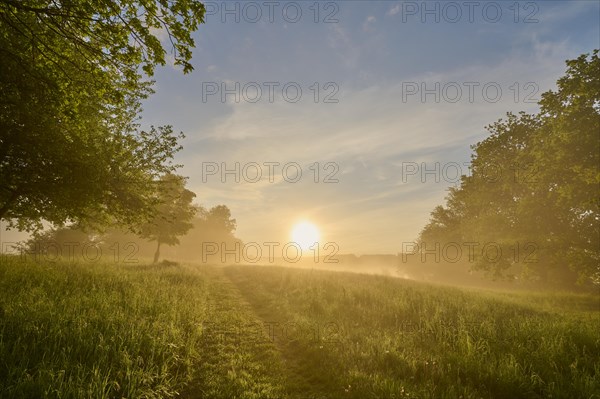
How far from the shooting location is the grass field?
5.68 m

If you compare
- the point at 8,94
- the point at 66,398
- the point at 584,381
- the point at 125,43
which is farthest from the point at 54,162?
the point at 584,381

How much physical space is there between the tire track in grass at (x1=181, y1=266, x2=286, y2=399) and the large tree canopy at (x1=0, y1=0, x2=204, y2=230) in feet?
22.6

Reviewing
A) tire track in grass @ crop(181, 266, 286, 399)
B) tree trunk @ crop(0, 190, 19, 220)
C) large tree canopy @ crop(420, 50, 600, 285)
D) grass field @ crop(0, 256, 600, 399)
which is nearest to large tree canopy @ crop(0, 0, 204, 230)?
tree trunk @ crop(0, 190, 19, 220)

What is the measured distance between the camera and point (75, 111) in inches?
288

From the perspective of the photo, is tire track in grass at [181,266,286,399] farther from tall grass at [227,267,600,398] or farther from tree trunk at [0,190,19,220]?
tree trunk at [0,190,19,220]

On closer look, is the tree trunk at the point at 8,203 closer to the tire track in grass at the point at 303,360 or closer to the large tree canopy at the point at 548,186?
the tire track in grass at the point at 303,360

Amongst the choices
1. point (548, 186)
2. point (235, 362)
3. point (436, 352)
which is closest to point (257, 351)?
point (235, 362)

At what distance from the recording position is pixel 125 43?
21.1 ft

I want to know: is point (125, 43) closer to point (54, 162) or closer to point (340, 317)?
point (54, 162)

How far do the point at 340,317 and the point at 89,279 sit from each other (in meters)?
11.3

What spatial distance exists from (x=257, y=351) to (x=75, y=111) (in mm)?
8142

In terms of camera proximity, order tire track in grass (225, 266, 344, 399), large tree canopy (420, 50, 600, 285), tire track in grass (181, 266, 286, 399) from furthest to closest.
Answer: large tree canopy (420, 50, 600, 285), tire track in grass (225, 266, 344, 399), tire track in grass (181, 266, 286, 399)

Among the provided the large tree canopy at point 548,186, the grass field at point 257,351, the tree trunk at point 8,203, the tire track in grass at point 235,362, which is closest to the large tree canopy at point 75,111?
the tree trunk at point 8,203

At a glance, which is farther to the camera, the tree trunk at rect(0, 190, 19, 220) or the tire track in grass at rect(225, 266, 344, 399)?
the tree trunk at rect(0, 190, 19, 220)
